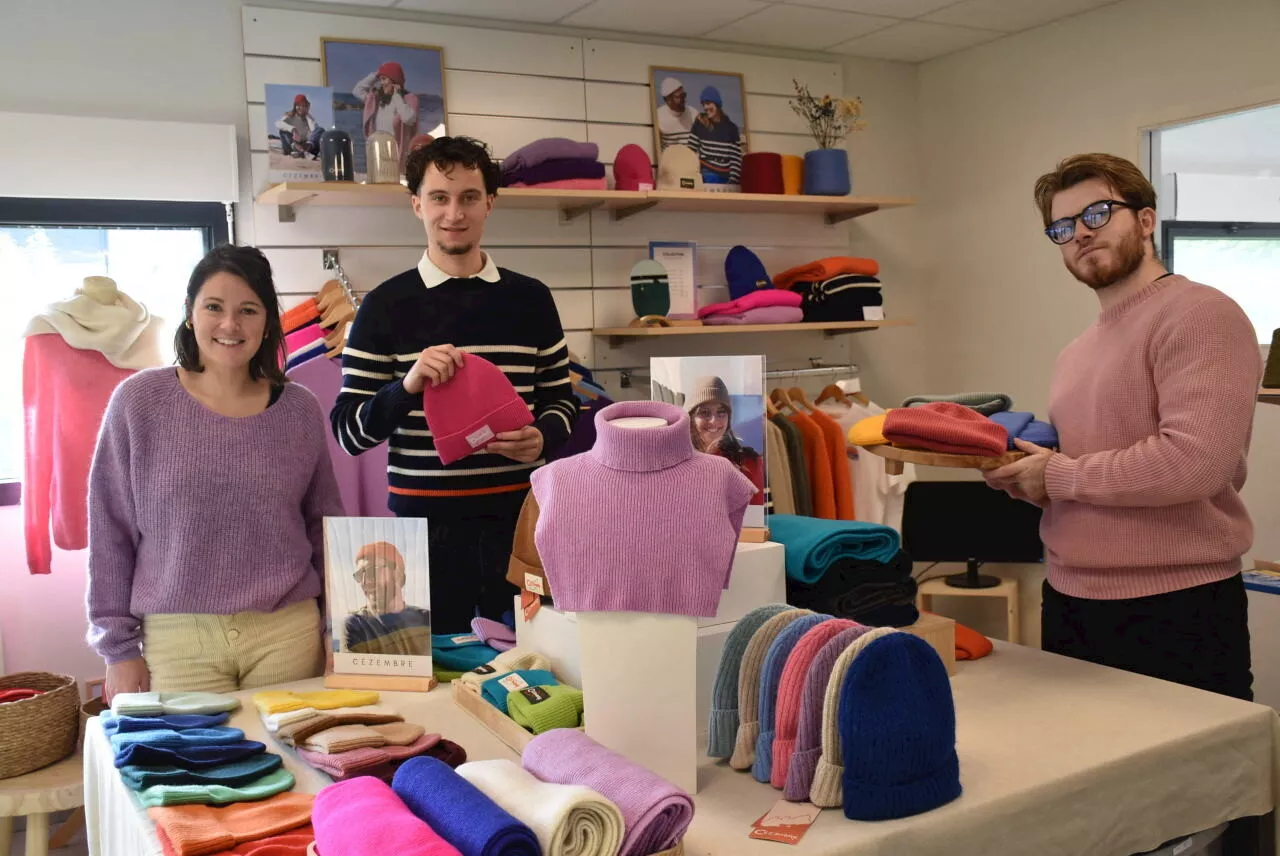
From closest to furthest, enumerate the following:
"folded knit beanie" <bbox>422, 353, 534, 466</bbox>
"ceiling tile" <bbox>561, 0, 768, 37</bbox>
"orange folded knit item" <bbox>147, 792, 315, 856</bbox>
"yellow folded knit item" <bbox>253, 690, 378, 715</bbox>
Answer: "orange folded knit item" <bbox>147, 792, 315, 856</bbox> → "yellow folded knit item" <bbox>253, 690, 378, 715</bbox> → "folded knit beanie" <bbox>422, 353, 534, 466</bbox> → "ceiling tile" <bbox>561, 0, 768, 37</bbox>

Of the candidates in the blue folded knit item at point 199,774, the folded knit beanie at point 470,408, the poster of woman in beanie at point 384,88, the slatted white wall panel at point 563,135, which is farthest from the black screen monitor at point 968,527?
the blue folded knit item at point 199,774

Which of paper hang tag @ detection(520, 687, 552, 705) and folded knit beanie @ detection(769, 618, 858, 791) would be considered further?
paper hang tag @ detection(520, 687, 552, 705)

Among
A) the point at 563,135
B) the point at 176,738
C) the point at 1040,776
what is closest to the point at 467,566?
the point at 176,738

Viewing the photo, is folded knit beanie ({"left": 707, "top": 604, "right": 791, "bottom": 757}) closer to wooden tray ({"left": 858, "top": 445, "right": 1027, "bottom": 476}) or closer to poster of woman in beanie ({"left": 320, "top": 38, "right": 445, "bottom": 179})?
wooden tray ({"left": 858, "top": 445, "right": 1027, "bottom": 476})

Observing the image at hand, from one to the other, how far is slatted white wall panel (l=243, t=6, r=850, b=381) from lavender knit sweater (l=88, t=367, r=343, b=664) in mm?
1816

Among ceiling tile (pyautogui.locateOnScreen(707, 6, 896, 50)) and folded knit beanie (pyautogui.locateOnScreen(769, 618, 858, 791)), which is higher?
ceiling tile (pyautogui.locateOnScreen(707, 6, 896, 50))

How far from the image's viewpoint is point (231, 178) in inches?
143

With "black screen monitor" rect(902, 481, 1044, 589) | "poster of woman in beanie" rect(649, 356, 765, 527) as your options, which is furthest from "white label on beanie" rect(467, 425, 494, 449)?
"black screen monitor" rect(902, 481, 1044, 589)

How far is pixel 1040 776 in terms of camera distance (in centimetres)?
155

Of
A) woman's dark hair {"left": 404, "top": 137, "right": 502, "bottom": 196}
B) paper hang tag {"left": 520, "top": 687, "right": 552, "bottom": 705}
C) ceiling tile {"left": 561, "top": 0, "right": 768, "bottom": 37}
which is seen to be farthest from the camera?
ceiling tile {"left": 561, "top": 0, "right": 768, "bottom": 37}

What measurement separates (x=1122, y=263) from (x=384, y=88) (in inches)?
107

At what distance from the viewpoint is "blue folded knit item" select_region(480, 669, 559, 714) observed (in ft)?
5.80

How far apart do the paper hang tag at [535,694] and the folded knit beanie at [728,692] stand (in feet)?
0.86

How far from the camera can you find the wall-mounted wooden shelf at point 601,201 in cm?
355
